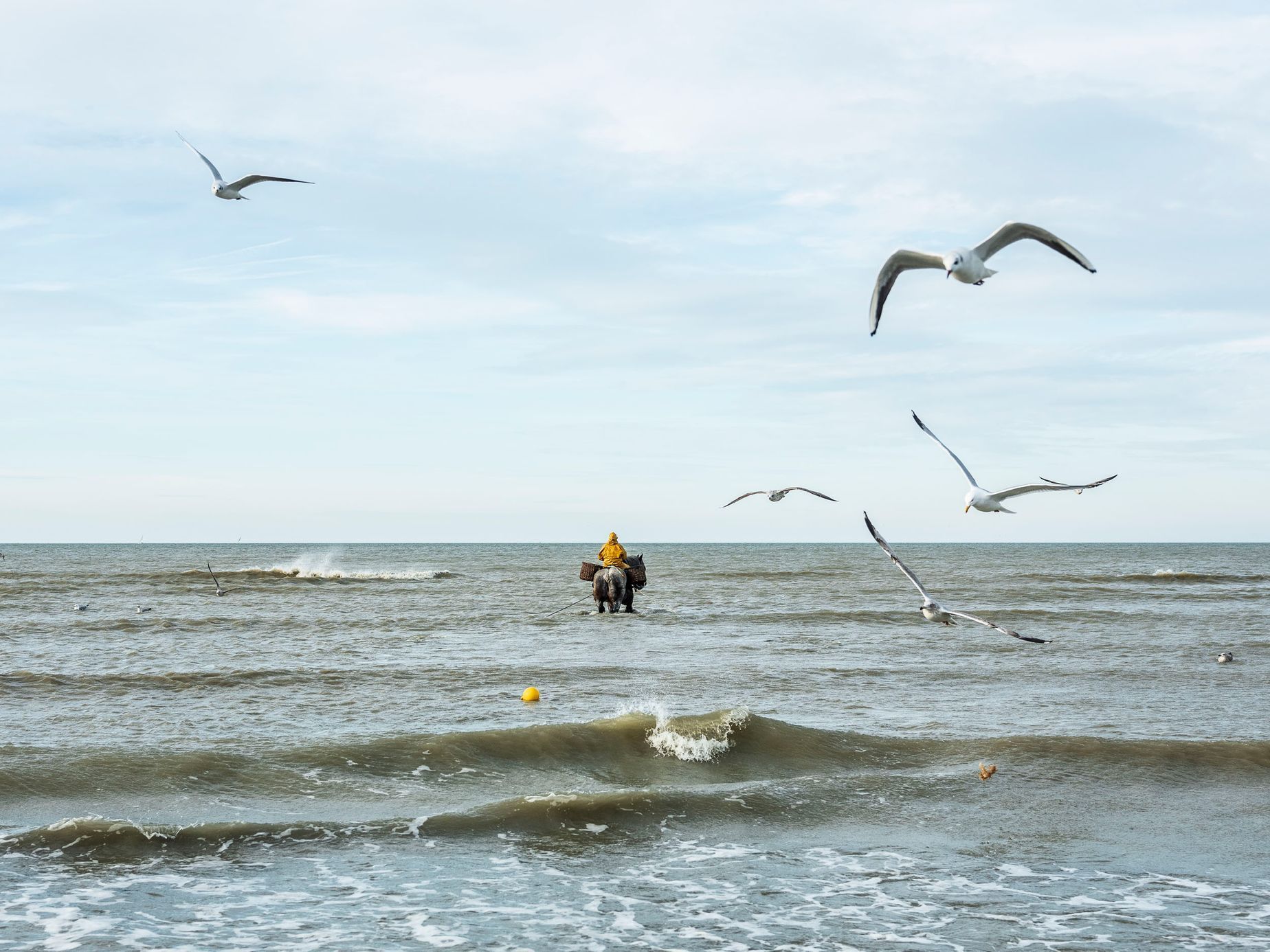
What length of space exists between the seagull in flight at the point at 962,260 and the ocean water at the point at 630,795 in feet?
14.4

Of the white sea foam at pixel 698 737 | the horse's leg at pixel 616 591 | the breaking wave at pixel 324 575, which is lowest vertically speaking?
the breaking wave at pixel 324 575

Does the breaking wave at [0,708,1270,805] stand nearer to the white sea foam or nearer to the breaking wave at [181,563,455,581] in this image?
the white sea foam

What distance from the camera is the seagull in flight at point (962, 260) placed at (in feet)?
23.5

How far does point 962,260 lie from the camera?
719 centimetres

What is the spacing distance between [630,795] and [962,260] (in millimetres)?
6310

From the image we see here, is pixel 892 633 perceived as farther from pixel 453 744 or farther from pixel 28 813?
pixel 28 813

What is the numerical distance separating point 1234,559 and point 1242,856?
11030 cm

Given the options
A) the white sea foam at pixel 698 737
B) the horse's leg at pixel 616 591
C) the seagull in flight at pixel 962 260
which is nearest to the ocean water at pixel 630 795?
the white sea foam at pixel 698 737

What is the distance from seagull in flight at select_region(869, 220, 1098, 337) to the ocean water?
173 inches

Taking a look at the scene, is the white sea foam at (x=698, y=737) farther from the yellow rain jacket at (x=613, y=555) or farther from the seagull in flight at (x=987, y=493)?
the yellow rain jacket at (x=613, y=555)

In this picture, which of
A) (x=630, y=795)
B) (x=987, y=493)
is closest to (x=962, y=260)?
(x=987, y=493)

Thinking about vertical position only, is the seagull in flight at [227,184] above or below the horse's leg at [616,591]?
above

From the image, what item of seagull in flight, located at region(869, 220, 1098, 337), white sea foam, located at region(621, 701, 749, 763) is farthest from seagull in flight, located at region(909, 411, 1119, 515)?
white sea foam, located at region(621, 701, 749, 763)

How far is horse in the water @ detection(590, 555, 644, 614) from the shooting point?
108 feet
